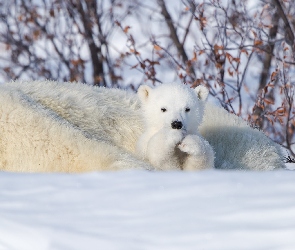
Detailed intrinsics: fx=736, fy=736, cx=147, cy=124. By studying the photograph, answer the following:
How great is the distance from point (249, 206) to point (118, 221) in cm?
35

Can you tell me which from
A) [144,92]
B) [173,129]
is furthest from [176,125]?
[144,92]

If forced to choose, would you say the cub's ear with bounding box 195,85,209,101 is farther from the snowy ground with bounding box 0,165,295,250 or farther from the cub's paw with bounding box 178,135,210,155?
the snowy ground with bounding box 0,165,295,250

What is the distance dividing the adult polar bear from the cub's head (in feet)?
0.79

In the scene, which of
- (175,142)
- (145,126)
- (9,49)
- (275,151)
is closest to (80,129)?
(145,126)

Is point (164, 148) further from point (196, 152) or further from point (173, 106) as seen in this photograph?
point (173, 106)

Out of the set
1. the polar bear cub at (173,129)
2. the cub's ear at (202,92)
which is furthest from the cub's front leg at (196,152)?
the cub's ear at (202,92)

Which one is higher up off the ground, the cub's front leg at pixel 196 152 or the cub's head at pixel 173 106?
the cub's head at pixel 173 106

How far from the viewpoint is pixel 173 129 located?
358 cm

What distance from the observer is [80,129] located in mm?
3875

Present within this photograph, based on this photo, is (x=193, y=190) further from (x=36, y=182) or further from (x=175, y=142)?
(x=175, y=142)

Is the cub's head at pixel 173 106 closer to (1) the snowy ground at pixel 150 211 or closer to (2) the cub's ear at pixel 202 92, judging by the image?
(2) the cub's ear at pixel 202 92

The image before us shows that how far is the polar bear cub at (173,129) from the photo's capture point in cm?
351

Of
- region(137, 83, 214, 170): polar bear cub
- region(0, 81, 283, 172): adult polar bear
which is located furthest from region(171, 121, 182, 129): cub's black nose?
region(0, 81, 283, 172): adult polar bear

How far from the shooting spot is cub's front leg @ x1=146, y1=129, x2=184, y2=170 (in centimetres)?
350
